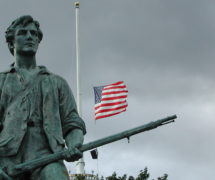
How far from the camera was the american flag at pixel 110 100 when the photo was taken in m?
35.3

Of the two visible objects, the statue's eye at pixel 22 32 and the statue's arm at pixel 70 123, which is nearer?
the statue's arm at pixel 70 123

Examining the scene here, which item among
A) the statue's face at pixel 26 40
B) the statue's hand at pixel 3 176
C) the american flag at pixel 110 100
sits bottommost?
the american flag at pixel 110 100

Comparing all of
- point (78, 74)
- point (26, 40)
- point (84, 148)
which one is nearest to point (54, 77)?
point (26, 40)

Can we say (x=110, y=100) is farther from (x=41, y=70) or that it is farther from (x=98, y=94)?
(x=41, y=70)

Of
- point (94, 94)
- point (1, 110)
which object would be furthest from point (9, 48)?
point (94, 94)

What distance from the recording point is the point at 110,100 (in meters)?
36.1

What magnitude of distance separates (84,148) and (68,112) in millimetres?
690

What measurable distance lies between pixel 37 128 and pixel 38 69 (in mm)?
1101

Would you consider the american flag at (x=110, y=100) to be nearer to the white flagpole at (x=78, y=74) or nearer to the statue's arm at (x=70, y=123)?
the white flagpole at (x=78, y=74)

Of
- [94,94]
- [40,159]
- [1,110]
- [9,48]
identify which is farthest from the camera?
[94,94]

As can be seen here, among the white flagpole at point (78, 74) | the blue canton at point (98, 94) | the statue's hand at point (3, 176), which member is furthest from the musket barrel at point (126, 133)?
the white flagpole at point (78, 74)

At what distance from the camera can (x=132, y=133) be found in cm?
1029

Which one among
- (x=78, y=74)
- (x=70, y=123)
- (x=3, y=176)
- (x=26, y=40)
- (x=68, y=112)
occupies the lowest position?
(x=78, y=74)

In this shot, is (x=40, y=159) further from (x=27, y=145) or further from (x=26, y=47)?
(x=26, y=47)
